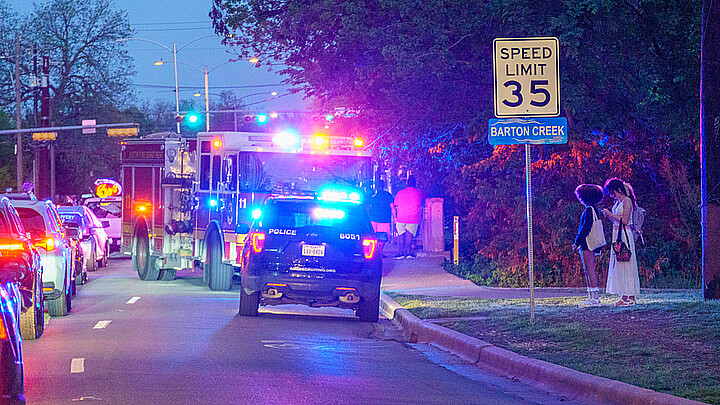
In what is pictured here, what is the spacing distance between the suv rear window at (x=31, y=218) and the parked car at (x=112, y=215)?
20.8 metres

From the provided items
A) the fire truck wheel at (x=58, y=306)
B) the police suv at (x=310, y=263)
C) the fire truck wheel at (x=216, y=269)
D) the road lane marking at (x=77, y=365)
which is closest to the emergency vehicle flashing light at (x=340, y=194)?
the fire truck wheel at (x=216, y=269)

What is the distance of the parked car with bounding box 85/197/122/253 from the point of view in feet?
125

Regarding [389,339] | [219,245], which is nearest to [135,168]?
[219,245]

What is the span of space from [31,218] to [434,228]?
61.8ft

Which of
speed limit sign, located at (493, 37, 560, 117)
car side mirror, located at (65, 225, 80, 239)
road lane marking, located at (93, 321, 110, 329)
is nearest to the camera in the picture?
speed limit sign, located at (493, 37, 560, 117)

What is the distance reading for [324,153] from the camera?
20.3 metres

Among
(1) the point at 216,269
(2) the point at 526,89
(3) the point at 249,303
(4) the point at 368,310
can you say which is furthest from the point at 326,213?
(1) the point at 216,269

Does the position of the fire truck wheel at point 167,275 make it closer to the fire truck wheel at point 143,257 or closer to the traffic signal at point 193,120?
the fire truck wheel at point 143,257

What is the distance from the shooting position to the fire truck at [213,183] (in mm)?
20016

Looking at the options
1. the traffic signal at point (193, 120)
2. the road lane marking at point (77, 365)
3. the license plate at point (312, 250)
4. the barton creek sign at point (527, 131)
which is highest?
the traffic signal at point (193, 120)

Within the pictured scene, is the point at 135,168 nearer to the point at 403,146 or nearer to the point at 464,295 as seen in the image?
the point at 403,146

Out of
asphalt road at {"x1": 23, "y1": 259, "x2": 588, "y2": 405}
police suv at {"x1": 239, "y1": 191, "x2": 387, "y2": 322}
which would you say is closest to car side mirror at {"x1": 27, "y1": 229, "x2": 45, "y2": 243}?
asphalt road at {"x1": 23, "y1": 259, "x2": 588, "y2": 405}

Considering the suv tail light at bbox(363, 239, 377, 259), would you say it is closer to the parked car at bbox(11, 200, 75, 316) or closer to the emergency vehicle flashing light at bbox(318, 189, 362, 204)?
the emergency vehicle flashing light at bbox(318, 189, 362, 204)

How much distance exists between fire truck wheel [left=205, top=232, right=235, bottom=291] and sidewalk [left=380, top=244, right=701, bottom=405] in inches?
120
